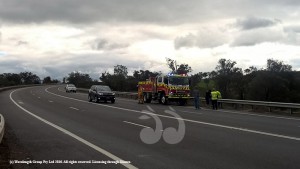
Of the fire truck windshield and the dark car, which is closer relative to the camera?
the fire truck windshield

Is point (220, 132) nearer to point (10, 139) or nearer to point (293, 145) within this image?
point (293, 145)

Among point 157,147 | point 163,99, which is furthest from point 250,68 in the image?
point 157,147

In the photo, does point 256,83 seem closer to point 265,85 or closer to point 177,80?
point 265,85

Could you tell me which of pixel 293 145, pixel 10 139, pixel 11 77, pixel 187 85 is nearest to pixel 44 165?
pixel 10 139

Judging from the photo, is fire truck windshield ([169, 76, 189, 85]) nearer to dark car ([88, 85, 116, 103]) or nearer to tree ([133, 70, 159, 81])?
dark car ([88, 85, 116, 103])

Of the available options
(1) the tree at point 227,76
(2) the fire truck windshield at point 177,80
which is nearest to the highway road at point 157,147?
(2) the fire truck windshield at point 177,80

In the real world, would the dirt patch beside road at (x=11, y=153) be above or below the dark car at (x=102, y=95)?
below

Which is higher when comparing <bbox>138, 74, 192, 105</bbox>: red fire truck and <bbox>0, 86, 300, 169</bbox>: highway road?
<bbox>138, 74, 192, 105</bbox>: red fire truck

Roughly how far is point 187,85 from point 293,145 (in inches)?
1048

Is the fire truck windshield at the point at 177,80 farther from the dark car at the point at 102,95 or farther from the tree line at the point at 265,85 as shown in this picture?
the tree line at the point at 265,85

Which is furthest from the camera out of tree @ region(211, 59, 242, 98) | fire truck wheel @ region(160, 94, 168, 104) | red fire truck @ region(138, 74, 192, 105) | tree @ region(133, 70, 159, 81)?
tree @ region(211, 59, 242, 98)

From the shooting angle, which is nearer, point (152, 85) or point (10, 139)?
point (10, 139)

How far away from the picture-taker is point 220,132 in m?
15.3

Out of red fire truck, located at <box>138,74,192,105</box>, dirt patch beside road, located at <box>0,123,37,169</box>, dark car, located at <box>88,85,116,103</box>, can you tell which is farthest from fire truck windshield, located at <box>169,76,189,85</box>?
dirt patch beside road, located at <box>0,123,37,169</box>
